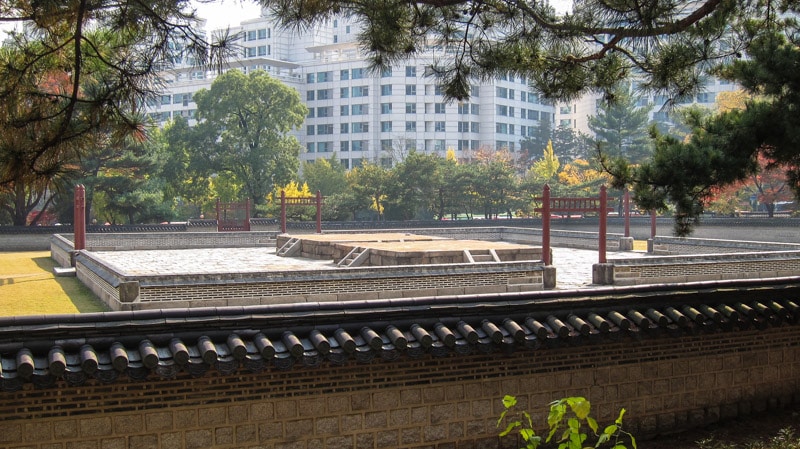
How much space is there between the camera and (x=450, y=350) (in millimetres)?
7695

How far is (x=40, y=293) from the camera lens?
55.1 feet

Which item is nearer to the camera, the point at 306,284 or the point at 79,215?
the point at 306,284

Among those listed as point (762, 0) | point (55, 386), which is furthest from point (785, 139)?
point (55, 386)

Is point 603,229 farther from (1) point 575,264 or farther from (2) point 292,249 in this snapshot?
(2) point 292,249

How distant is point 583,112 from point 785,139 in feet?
244

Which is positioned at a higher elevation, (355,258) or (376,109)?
(376,109)

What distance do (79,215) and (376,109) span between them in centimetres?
5517

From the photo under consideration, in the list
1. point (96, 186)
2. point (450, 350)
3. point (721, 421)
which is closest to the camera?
point (450, 350)

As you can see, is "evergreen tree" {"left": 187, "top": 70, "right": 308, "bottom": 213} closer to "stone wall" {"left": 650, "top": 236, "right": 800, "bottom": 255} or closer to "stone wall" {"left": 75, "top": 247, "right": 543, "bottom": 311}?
"stone wall" {"left": 650, "top": 236, "right": 800, "bottom": 255}

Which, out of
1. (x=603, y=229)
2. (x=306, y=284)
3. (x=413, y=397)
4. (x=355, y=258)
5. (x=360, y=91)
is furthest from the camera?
(x=360, y=91)

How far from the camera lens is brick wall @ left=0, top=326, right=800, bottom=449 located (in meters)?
6.82

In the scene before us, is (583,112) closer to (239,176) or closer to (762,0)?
(239,176)

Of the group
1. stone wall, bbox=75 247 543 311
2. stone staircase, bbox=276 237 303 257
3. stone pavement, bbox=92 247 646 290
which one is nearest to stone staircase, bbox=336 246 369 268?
stone pavement, bbox=92 247 646 290

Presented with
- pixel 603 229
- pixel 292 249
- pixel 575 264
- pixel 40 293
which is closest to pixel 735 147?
pixel 603 229
